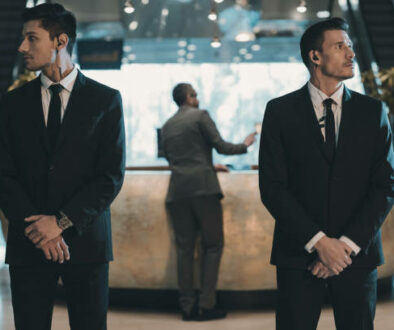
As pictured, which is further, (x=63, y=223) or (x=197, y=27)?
(x=197, y=27)

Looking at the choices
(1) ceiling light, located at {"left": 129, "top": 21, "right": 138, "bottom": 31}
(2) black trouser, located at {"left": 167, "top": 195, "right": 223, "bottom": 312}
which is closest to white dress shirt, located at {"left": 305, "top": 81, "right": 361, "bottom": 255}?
(2) black trouser, located at {"left": 167, "top": 195, "right": 223, "bottom": 312}

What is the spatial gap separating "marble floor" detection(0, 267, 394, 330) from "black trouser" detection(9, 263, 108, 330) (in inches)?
94.3

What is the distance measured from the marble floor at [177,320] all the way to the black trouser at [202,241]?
0.19m

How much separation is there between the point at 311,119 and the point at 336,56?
0.23 metres

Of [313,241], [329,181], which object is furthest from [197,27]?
[313,241]

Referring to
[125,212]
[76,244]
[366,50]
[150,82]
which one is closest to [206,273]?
[125,212]

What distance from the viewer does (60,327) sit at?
14.9 ft

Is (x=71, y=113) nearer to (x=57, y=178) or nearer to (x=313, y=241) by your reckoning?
(x=57, y=178)

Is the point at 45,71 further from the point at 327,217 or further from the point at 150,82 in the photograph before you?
the point at 150,82

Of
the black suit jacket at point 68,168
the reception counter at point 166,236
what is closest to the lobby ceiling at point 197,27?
the reception counter at point 166,236

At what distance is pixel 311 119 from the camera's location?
2221mm

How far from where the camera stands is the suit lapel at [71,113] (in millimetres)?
2233

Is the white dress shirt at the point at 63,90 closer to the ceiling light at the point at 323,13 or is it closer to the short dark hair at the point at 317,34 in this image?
the short dark hair at the point at 317,34

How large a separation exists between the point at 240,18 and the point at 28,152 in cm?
1136
